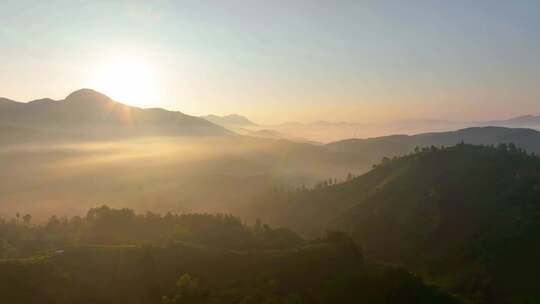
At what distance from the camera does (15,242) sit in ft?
546

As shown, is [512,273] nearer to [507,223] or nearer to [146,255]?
[507,223]

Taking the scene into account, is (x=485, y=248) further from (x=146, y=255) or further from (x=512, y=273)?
(x=146, y=255)

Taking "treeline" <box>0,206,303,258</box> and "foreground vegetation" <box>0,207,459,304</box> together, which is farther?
"treeline" <box>0,206,303,258</box>

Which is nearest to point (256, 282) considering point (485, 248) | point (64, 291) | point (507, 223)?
point (64, 291)

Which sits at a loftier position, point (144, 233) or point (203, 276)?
point (203, 276)

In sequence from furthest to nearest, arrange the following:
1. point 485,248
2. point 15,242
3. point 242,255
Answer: point 485,248
point 15,242
point 242,255

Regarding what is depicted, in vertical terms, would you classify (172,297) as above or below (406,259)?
above

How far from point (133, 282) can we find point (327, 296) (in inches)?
1524

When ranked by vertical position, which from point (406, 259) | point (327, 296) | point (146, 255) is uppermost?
point (146, 255)

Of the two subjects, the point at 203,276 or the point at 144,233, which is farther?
the point at 144,233

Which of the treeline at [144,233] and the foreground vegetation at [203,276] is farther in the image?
the treeline at [144,233]

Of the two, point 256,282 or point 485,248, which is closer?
point 256,282

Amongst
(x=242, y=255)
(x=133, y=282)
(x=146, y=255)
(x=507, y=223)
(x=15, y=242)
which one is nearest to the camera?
(x=133, y=282)

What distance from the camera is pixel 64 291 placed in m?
93.3
